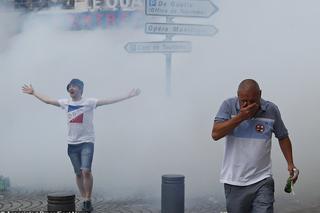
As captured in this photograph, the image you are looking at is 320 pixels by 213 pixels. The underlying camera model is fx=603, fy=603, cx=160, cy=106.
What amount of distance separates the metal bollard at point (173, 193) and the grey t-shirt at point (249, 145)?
53.9 inches

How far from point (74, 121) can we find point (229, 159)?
8.28 ft

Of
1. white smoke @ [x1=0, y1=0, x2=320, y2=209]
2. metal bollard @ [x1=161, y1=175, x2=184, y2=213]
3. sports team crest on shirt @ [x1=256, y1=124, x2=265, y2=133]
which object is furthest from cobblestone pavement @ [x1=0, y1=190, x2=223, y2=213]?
sports team crest on shirt @ [x1=256, y1=124, x2=265, y2=133]

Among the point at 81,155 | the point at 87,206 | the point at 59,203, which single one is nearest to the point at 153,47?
the point at 81,155

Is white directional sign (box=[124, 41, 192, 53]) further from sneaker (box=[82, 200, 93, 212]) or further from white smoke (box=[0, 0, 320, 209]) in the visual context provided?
sneaker (box=[82, 200, 93, 212])

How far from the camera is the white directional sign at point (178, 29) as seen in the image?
21.9 ft

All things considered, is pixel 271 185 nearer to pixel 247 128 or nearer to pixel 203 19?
pixel 247 128

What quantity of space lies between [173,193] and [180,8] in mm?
2567

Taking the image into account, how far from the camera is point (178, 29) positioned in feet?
22.1

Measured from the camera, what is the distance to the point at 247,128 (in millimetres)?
3613

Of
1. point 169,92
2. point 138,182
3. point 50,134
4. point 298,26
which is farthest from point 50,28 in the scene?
point 298,26

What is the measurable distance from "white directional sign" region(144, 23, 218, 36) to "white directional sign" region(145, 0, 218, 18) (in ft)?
0.59

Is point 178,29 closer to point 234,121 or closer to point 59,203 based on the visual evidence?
point 59,203

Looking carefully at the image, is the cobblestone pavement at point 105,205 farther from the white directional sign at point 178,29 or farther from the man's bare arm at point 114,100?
the white directional sign at point 178,29

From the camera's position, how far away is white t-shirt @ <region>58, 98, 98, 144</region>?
5844 mm
